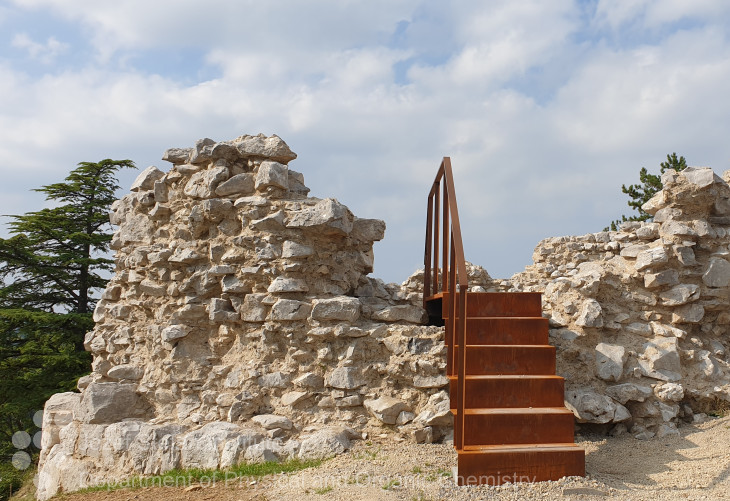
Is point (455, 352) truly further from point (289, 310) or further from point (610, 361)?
point (610, 361)

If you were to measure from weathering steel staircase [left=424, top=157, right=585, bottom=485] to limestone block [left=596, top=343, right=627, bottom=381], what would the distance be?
3.30 ft

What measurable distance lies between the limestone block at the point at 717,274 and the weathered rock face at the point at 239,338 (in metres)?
3.35

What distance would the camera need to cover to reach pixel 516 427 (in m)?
4.32

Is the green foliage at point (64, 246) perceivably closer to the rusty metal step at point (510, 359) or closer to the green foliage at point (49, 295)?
the green foliage at point (49, 295)

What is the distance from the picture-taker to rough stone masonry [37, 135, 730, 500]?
17.2ft

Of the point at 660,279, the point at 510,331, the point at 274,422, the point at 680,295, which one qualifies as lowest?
the point at 274,422

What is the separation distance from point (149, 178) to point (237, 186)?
1555 millimetres

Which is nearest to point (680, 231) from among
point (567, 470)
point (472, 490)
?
point (567, 470)

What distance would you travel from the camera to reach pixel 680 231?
6.22 meters

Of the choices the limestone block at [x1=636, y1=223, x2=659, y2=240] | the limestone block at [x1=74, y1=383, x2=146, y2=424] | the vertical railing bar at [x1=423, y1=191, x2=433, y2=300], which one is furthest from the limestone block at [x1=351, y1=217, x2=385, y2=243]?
the limestone block at [x1=636, y1=223, x2=659, y2=240]

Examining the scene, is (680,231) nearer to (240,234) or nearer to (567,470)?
(567,470)

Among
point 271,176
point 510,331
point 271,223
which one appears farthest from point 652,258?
point 271,176

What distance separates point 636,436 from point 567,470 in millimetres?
1694

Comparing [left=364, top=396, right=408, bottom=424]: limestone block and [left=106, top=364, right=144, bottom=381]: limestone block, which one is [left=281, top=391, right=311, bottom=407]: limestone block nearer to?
[left=364, top=396, right=408, bottom=424]: limestone block
